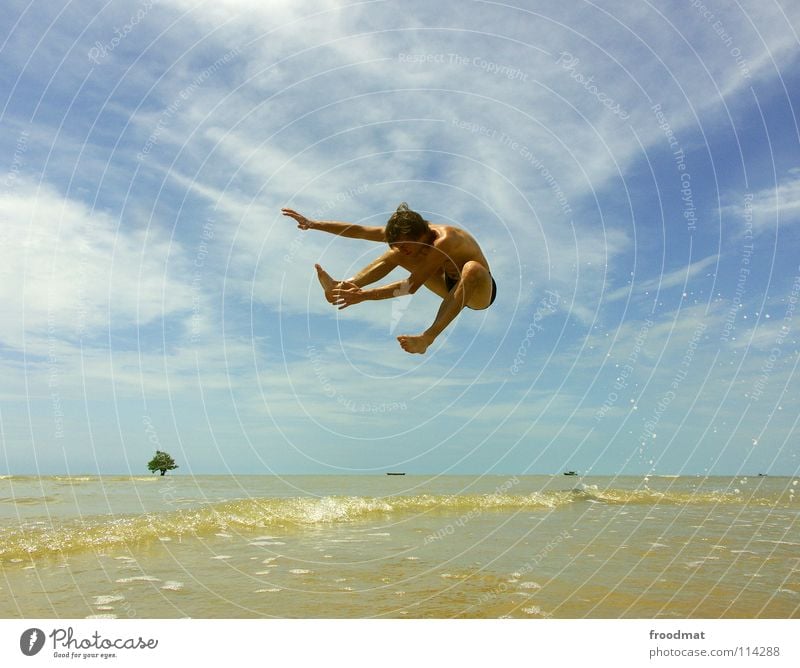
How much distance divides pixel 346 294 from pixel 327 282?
0.34 metres

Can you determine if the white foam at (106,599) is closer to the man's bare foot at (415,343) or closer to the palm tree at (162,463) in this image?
the man's bare foot at (415,343)

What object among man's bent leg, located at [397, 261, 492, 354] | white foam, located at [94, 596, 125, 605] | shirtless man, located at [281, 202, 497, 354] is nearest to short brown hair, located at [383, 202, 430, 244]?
shirtless man, located at [281, 202, 497, 354]

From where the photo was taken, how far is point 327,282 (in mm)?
8094

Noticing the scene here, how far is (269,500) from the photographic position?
2844 centimetres

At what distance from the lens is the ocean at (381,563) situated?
36.3 feet

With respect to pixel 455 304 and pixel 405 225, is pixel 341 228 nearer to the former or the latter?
pixel 405 225

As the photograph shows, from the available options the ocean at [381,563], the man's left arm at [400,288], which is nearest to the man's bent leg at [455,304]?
the man's left arm at [400,288]

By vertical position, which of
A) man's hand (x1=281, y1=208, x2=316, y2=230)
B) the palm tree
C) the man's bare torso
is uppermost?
man's hand (x1=281, y1=208, x2=316, y2=230)

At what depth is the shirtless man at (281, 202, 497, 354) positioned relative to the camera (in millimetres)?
7891

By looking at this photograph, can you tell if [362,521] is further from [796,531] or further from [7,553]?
[796,531]

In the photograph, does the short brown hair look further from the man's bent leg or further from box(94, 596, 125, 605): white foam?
box(94, 596, 125, 605): white foam

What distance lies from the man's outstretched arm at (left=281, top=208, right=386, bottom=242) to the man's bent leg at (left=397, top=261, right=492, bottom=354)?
1.56 meters

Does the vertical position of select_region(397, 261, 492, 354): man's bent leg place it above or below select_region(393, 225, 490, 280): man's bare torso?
below

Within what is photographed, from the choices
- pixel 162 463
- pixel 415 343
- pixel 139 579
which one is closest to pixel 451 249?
pixel 415 343
